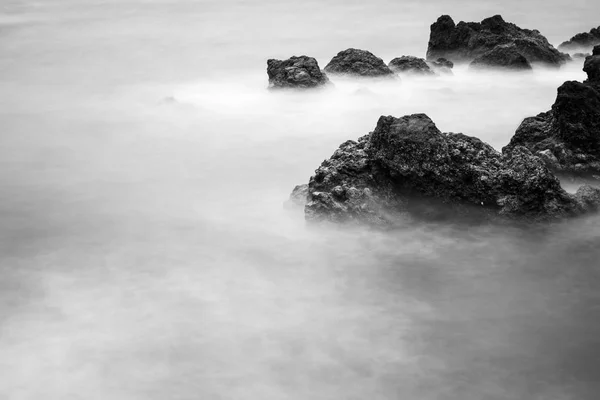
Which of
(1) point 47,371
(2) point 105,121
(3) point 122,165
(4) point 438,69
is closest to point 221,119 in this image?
(2) point 105,121

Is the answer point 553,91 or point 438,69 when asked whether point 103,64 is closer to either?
point 438,69

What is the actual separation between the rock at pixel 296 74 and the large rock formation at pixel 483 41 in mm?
4538

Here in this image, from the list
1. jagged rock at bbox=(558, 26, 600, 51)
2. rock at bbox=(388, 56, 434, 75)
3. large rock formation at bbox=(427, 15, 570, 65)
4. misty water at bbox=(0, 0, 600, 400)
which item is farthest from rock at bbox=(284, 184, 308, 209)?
jagged rock at bbox=(558, 26, 600, 51)

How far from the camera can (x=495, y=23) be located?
17406 mm

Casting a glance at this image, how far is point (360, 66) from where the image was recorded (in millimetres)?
15812

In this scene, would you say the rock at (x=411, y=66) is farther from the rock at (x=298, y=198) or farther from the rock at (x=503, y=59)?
the rock at (x=298, y=198)

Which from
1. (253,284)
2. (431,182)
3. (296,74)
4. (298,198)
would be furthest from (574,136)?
(296,74)

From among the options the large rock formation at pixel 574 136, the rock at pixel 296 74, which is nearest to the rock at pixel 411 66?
the rock at pixel 296 74

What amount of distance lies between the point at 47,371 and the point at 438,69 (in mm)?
12814

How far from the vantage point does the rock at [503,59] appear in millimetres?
16453

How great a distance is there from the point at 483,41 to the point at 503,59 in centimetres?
108

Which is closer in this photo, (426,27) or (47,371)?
(47,371)

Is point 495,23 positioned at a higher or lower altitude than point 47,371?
higher

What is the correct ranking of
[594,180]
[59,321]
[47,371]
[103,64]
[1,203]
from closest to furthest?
[47,371] < [59,321] < [594,180] < [1,203] < [103,64]
